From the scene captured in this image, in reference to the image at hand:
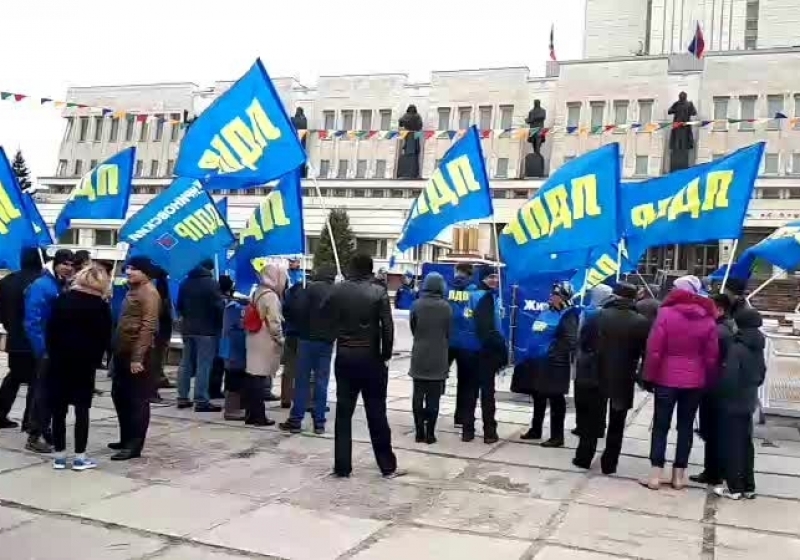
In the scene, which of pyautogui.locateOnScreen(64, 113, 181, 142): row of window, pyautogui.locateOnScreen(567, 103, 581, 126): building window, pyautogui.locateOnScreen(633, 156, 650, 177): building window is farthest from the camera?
pyautogui.locateOnScreen(64, 113, 181, 142): row of window

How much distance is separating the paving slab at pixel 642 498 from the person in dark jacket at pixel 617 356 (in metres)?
0.43

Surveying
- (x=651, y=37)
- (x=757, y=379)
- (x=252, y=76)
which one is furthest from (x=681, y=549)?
(x=651, y=37)

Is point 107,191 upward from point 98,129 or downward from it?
downward

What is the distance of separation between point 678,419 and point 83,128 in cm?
6345

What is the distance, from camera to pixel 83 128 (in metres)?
63.2

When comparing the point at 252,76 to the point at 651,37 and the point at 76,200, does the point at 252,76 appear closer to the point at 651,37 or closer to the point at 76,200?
the point at 76,200

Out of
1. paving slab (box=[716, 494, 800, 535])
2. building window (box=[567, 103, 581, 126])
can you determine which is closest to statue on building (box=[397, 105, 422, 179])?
building window (box=[567, 103, 581, 126])

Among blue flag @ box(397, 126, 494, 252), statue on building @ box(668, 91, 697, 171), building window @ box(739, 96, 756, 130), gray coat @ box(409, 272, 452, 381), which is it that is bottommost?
gray coat @ box(409, 272, 452, 381)

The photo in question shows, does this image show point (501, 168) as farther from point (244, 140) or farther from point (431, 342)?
point (431, 342)

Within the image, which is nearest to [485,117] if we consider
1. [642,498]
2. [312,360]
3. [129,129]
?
[129,129]

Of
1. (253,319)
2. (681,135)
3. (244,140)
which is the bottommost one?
(253,319)

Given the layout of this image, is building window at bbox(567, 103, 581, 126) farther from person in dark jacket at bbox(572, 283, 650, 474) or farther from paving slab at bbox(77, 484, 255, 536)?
paving slab at bbox(77, 484, 255, 536)

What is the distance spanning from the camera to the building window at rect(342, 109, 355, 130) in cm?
5704

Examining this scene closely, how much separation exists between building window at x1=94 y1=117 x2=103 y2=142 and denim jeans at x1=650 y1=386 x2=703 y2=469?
61934mm
